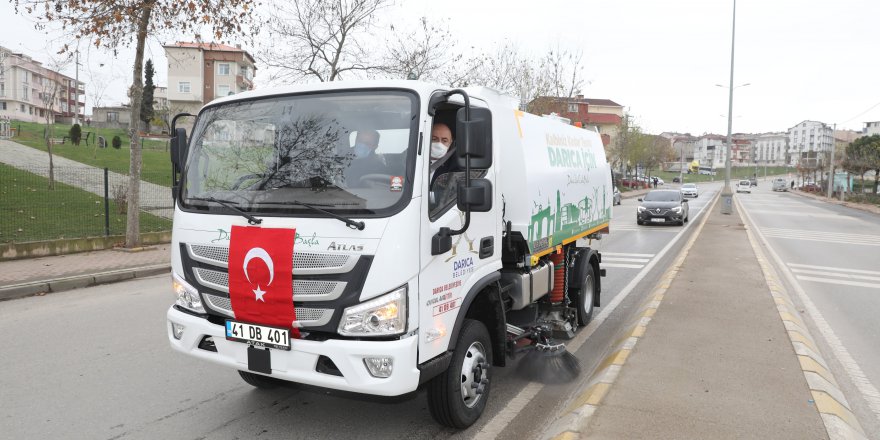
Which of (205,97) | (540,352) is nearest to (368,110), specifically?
(540,352)

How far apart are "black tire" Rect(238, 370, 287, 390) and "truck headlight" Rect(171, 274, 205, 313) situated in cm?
93

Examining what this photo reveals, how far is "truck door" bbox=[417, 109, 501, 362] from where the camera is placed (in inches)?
131

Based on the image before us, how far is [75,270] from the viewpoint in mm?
10148

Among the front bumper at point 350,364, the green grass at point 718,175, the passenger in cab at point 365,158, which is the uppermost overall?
the green grass at point 718,175

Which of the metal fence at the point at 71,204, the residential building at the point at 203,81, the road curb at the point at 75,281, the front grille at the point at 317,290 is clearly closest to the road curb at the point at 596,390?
the front grille at the point at 317,290

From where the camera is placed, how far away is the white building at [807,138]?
170175 millimetres

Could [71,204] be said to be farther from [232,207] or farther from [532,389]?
[532,389]

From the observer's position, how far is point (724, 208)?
88.9ft

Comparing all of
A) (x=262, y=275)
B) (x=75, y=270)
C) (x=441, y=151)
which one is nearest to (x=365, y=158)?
(x=441, y=151)

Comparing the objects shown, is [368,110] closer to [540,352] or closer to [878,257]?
[540,352]

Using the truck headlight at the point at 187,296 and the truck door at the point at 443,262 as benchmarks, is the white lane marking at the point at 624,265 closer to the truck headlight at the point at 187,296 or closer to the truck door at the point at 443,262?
the truck door at the point at 443,262

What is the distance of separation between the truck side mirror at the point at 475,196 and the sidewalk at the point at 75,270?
27.0ft

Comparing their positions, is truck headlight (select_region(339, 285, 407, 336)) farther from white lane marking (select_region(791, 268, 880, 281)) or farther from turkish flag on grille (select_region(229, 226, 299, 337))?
white lane marking (select_region(791, 268, 880, 281))

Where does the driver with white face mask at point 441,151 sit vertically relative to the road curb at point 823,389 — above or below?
above
